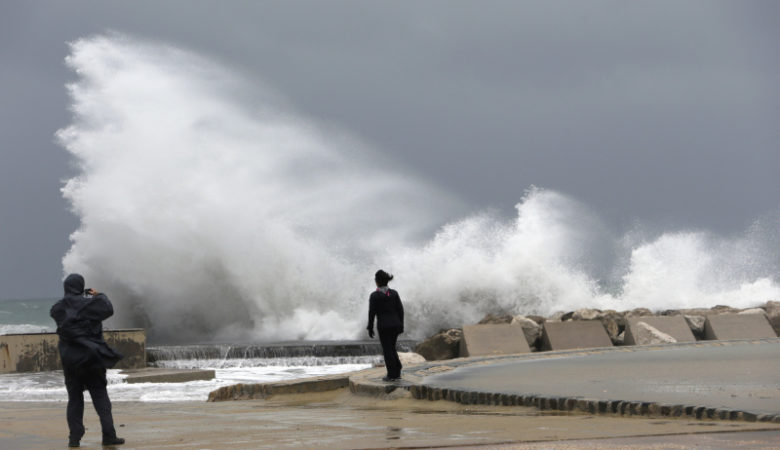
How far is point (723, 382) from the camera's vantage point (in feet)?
22.9

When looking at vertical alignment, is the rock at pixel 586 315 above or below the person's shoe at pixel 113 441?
above

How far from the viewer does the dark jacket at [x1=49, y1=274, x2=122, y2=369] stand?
548 cm

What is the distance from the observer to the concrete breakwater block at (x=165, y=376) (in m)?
13.5

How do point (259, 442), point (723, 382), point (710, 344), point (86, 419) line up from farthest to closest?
point (710, 344) → point (86, 419) → point (723, 382) → point (259, 442)

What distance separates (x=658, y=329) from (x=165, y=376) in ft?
26.9

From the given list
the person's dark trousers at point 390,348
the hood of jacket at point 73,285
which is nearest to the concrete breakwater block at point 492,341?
the person's dark trousers at point 390,348

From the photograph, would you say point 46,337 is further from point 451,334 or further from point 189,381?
point 451,334

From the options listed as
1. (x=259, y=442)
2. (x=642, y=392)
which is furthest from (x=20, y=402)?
(x=642, y=392)

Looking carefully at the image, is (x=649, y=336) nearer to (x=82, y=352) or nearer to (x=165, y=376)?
(x=165, y=376)

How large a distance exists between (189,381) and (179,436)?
28.6ft

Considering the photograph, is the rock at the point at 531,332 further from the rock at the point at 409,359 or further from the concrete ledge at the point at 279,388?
the concrete ledge at the point at 279,388

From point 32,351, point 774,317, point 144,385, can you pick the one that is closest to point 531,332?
point 774,317

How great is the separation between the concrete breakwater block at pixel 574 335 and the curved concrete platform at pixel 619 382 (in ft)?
5.23

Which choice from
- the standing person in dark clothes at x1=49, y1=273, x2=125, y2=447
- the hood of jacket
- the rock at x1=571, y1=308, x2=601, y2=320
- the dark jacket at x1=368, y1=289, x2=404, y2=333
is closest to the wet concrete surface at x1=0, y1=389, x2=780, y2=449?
the standing person in dark clothes at x1=49, y1=273, x2=125, y2=447
